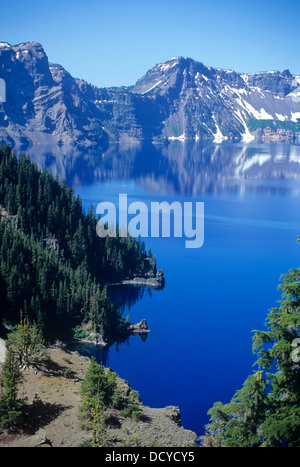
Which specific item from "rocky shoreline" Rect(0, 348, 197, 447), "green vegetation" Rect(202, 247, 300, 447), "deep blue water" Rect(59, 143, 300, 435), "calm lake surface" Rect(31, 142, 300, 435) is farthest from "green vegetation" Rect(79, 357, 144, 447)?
"calm lake surface" Rect(31, 142, 300, 435)

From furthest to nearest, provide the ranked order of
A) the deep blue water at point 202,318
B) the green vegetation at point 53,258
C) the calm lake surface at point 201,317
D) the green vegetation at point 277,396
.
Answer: the green vegetation at point 53,258 < the calm lake surface at point 201,317 < the deep blue water at point 202,318 < the green vegetation at point 277,396

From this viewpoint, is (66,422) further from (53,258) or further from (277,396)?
(53,258)

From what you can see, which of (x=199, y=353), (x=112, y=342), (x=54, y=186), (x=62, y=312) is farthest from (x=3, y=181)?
(x=199, y=353)

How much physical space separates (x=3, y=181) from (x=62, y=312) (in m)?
50.9

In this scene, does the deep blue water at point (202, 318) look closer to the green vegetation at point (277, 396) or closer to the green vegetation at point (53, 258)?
the green vegetation at point (53, 258)

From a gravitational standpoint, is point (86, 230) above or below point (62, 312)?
above

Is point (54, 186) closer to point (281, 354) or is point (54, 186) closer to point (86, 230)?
point (86, 230)

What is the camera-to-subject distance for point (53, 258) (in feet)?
335

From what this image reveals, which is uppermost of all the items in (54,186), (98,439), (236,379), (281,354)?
(54,186)

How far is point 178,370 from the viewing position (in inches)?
3066

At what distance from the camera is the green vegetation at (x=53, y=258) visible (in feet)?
282

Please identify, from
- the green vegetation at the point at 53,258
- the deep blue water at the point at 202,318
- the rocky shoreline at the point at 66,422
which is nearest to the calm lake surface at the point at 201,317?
the deep blue water at the point at 202,318

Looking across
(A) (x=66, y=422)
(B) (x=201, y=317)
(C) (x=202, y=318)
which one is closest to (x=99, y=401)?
(A) (x=66, y=422)

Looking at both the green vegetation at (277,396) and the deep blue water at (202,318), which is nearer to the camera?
the green vegetation at (277,396)
